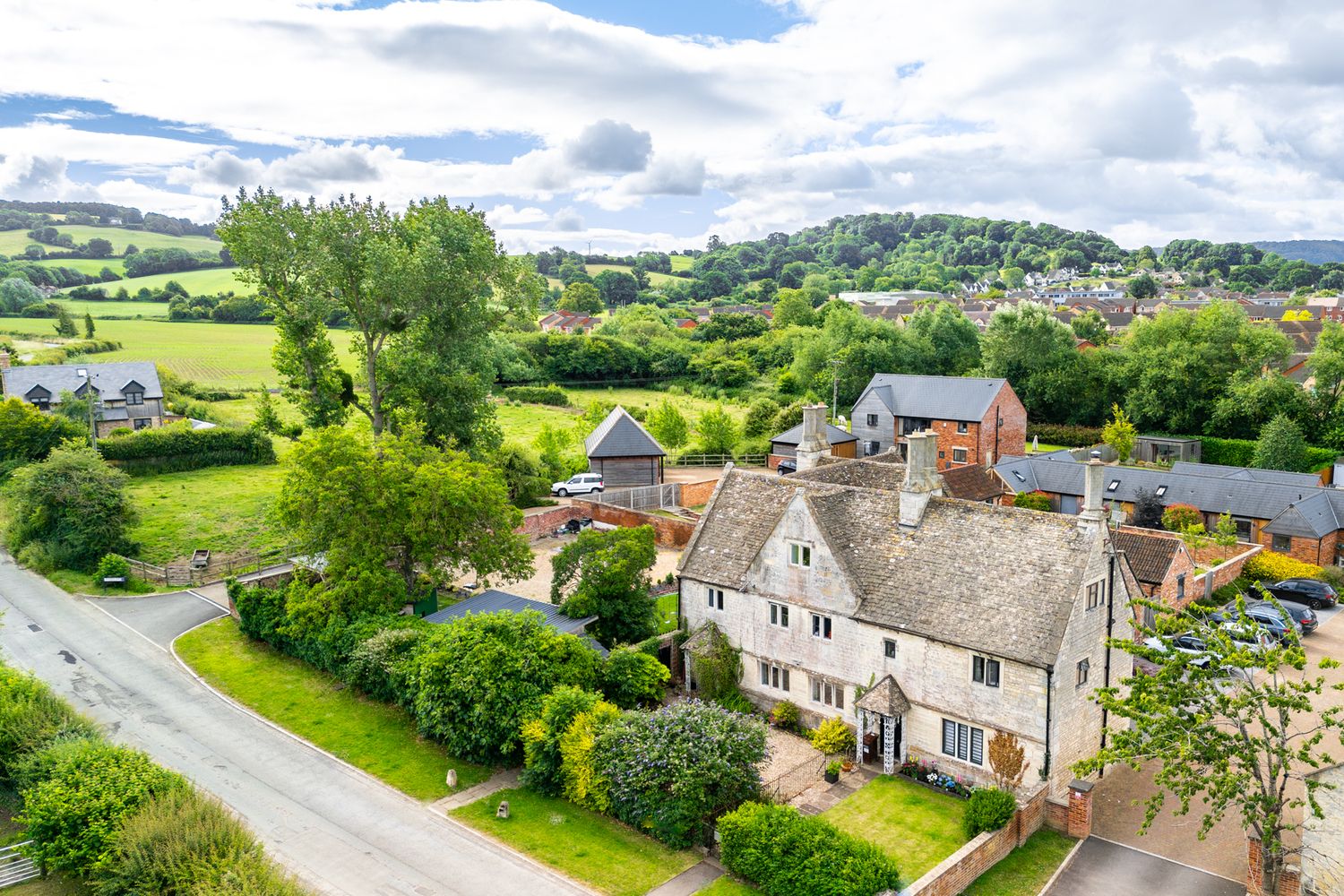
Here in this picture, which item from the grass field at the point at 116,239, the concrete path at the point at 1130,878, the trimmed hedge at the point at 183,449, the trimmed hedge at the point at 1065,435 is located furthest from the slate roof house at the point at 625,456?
the grass field at the point at 116,239

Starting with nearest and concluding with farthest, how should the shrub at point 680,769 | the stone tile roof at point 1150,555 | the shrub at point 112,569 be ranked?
the shrub at point 680,769, the stone tile roof at point 1150,555, the shrub at point 112,569

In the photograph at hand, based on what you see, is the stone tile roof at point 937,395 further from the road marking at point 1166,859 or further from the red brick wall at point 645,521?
the road marking at point 1166,859

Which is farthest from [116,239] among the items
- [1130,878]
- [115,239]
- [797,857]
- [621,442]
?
[1130,878]

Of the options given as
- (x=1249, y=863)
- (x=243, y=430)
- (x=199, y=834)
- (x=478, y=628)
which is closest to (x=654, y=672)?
(x=478, y=628)

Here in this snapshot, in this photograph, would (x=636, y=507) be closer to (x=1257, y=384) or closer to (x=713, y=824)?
(x=713, y=824)

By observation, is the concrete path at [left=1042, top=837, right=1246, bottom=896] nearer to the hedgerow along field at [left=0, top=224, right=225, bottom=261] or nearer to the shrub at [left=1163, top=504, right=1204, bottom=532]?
the shrub at [left=1163, top=504, right=1204, bottom=532]

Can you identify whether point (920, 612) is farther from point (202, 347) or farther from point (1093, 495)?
point (202, 347)

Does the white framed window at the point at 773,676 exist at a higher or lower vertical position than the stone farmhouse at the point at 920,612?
lower

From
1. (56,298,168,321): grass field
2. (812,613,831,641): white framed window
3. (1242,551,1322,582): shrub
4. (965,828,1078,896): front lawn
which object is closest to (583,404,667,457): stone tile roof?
(812,613,831,641): white framed window

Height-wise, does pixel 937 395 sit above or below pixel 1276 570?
above
